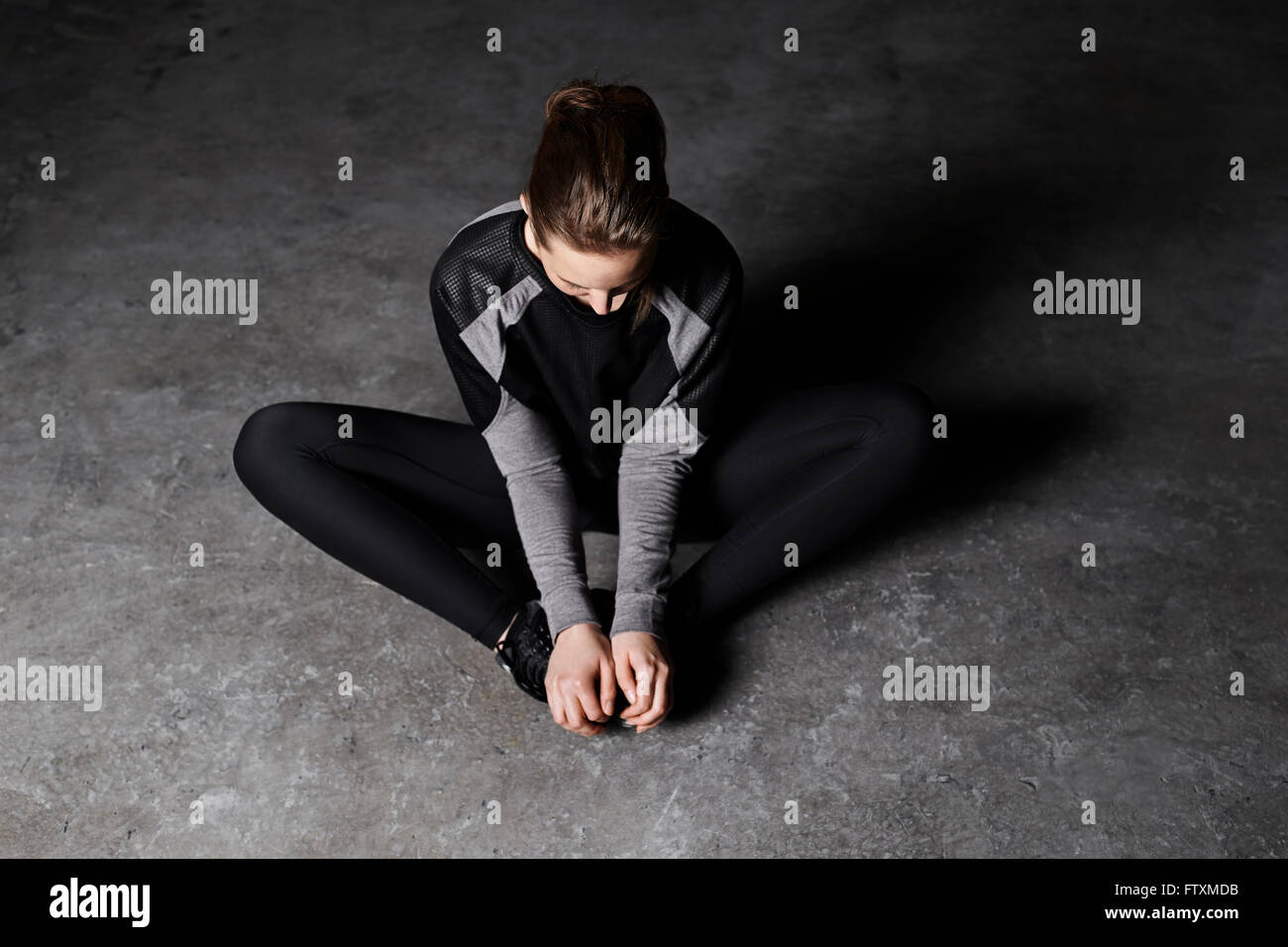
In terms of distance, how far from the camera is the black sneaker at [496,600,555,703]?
5.10 ft

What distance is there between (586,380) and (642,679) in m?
0.42

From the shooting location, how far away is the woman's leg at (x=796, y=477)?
1615 millimetres

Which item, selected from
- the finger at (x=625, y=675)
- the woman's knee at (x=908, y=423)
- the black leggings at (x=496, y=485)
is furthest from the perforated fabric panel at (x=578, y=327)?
the finger at (x=625, y=675)

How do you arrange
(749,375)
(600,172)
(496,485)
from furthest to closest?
(749,375), (496,485), (600,172)

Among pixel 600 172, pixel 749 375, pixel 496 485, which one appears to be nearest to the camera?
pixel 600 172

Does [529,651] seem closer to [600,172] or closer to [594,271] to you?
[594,271]

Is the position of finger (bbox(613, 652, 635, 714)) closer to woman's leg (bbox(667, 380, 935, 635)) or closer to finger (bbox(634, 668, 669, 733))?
finger (bbox(634, 668, 669, 733))

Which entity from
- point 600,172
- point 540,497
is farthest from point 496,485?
point 600,172

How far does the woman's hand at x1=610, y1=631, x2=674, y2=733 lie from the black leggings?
0.12m

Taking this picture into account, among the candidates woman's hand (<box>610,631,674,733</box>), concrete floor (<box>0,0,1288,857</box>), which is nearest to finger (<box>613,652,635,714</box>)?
woman's hand (<box>610,631,674,733</box>)

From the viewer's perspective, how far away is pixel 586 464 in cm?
172

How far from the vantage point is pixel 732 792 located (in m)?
1.55

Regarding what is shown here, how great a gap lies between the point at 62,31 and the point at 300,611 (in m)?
2.41
